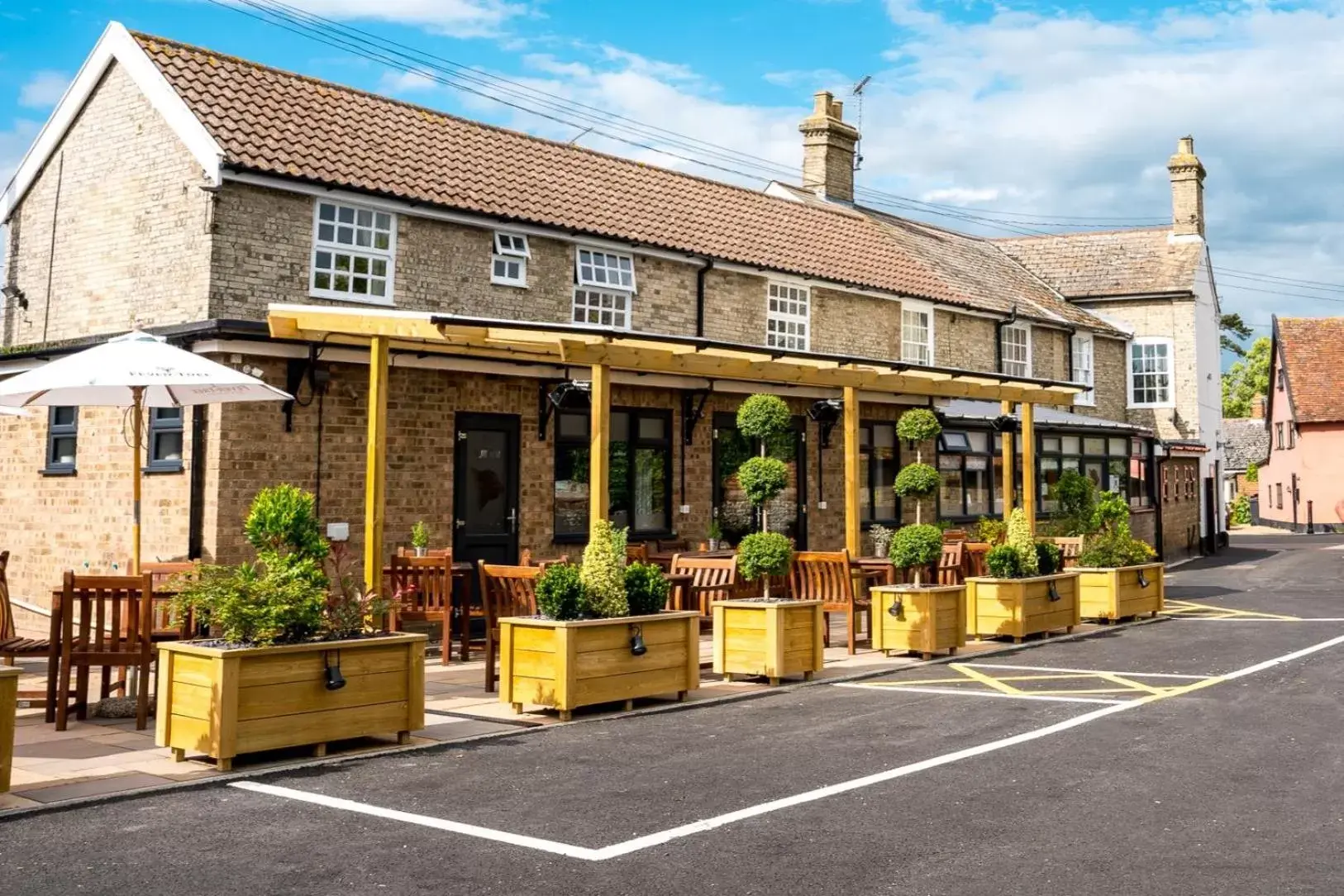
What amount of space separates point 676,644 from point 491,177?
924cm

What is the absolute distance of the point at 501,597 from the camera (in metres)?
10.1

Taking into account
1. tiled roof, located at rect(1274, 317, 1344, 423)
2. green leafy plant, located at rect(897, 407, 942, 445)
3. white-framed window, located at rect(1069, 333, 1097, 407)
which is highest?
tiled roof, located at rect(1274, 317, 1344, 423)

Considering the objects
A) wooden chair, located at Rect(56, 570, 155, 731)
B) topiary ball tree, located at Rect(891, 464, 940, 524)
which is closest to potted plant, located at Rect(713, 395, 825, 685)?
topiary ball tree, located at Rect(891, 464, 940, 524)

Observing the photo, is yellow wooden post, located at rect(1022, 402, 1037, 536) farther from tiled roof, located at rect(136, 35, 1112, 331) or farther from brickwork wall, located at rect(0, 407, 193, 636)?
brickwork wall, located at rect(0, 407, 193, 636)

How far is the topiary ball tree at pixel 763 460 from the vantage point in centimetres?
1128

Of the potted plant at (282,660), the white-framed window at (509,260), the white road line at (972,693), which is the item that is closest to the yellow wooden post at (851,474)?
the white road line at (972,693)

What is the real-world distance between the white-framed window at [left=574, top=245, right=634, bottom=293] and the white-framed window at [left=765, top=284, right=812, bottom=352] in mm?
3087

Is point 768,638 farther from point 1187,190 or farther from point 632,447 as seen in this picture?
point 1187,190

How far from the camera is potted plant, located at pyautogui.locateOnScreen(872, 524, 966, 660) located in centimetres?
1182

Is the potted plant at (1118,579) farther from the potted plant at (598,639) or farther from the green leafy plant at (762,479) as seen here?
the potted plant at (598,639)

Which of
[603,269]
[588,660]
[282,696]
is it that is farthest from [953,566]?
[282,696]

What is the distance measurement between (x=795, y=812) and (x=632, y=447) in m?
10.5

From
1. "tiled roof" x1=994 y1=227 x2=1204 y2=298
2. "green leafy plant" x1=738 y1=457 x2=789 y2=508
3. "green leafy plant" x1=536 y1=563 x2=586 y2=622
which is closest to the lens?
"green leafy plant" x1=536 y1=563 x2=586 y2=622

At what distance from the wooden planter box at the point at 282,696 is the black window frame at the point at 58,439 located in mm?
7334
